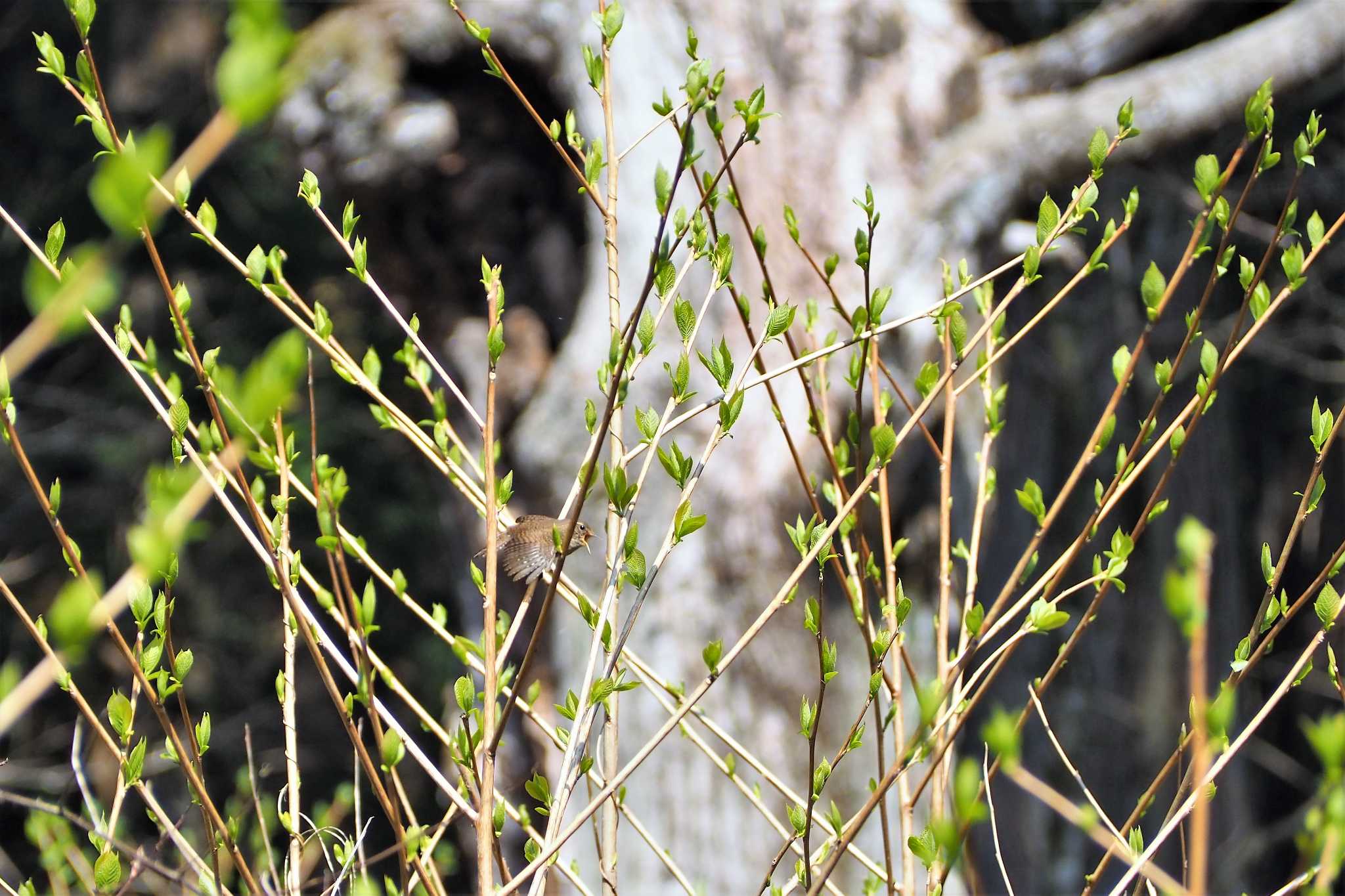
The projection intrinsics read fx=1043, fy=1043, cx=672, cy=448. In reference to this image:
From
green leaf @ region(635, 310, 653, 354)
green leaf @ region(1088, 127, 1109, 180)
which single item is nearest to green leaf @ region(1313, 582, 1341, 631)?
green leaf @ region(1088, 127, 1109, 180)

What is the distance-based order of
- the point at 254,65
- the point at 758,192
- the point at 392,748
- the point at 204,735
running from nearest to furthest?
the point at 254,65 → the point at 392,748 → the point at 204,735 → the point at 758,192

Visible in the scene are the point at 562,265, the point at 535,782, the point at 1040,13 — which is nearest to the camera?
the point at 535,782

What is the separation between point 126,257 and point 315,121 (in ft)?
7.35

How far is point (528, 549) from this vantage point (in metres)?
0.66

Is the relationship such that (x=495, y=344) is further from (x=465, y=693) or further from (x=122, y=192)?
(x=122, y=192)

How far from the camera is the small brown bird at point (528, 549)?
2.15 ft

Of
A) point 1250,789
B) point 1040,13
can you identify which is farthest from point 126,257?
point 1250,789

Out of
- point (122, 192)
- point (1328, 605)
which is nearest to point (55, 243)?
point (122, 192)

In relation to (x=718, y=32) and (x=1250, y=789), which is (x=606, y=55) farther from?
(x=1250, y=789)

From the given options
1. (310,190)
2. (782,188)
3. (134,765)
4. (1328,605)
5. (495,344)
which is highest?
(310,190)

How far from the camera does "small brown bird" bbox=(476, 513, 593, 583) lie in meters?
0.65

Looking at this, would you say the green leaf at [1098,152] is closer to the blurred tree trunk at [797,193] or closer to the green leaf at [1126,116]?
the green leaf at [1126,116]

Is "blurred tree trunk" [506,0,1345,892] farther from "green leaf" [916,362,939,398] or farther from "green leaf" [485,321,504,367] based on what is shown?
"green leaf" [485,321,504,367]

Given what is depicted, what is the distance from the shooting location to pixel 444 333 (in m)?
1.82
